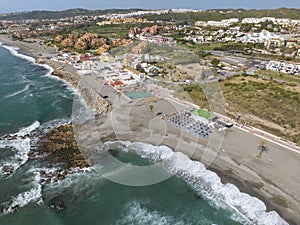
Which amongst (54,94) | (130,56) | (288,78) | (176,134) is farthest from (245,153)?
(130,56)

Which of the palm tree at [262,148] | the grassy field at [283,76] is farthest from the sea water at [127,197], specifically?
the grassy field at [283,76]

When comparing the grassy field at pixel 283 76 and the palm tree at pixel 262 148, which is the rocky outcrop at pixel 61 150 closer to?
the palm tree at pixel 262 148

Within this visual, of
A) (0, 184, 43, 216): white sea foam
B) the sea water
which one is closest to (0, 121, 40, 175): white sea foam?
the sea water

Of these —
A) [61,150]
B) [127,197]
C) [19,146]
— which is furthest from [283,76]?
[19,146]

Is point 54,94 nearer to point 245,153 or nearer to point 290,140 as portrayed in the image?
→ point 245,153

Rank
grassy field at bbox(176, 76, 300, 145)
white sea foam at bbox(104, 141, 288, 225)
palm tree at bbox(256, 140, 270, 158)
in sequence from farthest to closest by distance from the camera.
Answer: grassy field at bbox(176, 76, 300, 145), palm tree at bbox(256, 140, 270, 158), white sea foam at bbox(104, 141, 288, 225)

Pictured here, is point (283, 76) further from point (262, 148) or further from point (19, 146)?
point (19, 146)

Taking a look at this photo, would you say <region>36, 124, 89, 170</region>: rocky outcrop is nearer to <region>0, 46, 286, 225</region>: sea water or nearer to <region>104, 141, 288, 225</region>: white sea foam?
<region>0, 46, 286, 225</region>: sea water

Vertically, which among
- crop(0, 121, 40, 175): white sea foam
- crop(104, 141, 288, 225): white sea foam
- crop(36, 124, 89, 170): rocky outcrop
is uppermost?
crop(104, 141, 288, 225): white sea foam
